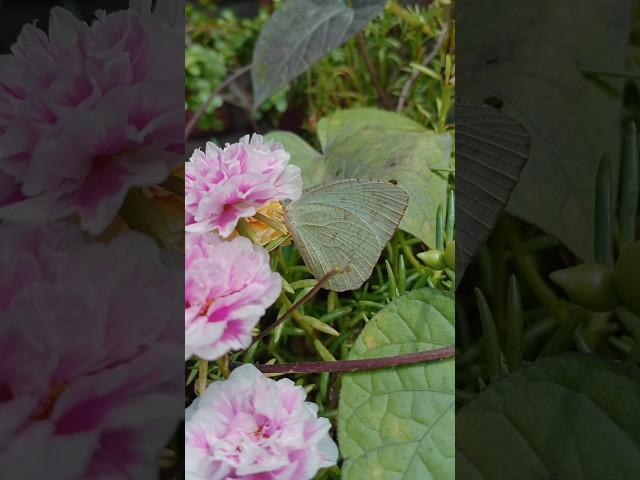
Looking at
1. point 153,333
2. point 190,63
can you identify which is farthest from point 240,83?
point 153,333

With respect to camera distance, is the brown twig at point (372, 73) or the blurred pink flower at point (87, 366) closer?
the blurred pink flower at point (87, 366)

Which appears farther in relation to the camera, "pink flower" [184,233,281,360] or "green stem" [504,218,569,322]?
"green stem" [504,218,569,322]

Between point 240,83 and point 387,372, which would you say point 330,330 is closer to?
point 387,372

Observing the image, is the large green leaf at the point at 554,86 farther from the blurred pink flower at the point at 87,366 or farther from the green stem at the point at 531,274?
the blurred pink flower at the point at 87,366

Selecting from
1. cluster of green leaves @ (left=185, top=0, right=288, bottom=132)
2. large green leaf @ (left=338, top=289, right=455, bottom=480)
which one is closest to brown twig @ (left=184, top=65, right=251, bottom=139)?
cluster of green leaves @ (left=185, top=0, right=288, bottom=132)

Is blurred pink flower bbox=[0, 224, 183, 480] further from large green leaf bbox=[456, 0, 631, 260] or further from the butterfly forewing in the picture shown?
large green leaf bbox=[456, 0, 631, 260]

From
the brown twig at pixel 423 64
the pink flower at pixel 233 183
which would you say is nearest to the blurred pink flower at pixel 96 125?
the pink flower at pixel 233 183
